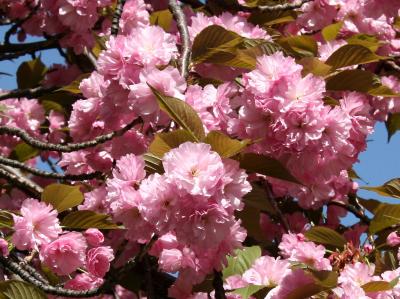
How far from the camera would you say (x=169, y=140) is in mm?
1897

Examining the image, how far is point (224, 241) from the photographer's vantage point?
6.82 ft

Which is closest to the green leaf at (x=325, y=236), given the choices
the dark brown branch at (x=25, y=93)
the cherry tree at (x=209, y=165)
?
the cherry tree at (x=209, y=165)

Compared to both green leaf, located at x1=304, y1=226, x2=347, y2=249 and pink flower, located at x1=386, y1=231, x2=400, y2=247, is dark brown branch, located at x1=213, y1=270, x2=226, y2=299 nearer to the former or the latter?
green leaf, located at x1=304, y1=226, x2=347, y2=249

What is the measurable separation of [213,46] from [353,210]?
58.9 inches

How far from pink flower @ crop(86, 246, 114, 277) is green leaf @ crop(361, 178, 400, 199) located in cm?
93

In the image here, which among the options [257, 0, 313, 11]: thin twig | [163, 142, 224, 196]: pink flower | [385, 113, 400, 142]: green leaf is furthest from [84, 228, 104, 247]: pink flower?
[385, 113, 400, 142]: green leaf

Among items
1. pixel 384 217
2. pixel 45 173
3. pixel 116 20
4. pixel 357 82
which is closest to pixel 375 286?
pixel 357 82

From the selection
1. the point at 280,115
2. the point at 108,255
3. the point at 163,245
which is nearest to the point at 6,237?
the point at 108,255

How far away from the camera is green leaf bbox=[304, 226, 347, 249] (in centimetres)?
279

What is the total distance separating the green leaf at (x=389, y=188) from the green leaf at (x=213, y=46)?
0.74m

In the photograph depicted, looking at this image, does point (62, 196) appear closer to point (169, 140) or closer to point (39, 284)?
point (39, 284)

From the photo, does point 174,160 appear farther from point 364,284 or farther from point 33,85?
point 33,85

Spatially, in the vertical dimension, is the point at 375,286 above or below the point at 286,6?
below

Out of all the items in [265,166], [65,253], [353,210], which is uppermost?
[265,166]
